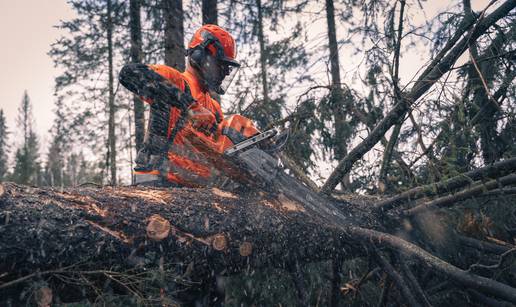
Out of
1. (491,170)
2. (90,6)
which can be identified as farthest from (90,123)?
(491,170)

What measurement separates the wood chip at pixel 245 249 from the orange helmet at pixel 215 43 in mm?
2022

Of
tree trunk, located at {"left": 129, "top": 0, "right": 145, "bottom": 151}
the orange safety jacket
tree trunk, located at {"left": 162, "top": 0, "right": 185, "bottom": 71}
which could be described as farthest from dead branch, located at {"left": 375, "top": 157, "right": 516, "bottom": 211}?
tree trunk, located at {"left": 129, "top": 0, "right": 145, "bottom": 151}

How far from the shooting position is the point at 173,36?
684cm

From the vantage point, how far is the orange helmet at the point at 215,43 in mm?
3881

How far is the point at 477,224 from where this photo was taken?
376cm

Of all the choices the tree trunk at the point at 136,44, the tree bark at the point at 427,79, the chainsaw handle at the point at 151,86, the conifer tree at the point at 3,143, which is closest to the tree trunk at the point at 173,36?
the tree trunk at the point at 136,44

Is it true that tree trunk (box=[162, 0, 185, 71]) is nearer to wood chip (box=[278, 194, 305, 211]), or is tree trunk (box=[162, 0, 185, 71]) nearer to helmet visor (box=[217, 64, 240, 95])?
helmet visor (box=[217, 64, 240, 95])

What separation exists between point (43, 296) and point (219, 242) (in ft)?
3.33

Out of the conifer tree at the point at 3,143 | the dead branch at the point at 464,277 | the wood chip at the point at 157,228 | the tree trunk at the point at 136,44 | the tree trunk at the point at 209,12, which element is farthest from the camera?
the conifer tree at the point at 3,143

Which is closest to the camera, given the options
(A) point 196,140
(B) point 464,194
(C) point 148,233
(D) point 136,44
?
(C) point 148,233

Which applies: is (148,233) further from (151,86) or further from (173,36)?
(173,36)

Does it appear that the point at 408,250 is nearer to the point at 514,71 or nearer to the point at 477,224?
the point at 477,224

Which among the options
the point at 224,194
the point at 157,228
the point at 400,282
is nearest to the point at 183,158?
the point at 224,194

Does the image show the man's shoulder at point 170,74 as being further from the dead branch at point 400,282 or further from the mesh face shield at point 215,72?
the dead branch at point 400,282
